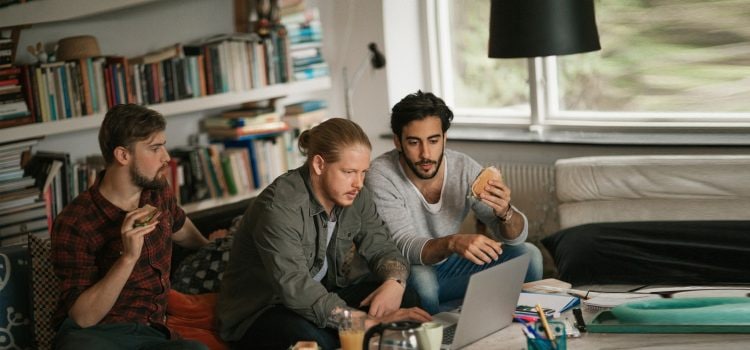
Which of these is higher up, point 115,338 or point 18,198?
point 18,198

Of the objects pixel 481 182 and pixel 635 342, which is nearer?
pixel 635 342

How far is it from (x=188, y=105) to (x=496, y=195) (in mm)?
1882

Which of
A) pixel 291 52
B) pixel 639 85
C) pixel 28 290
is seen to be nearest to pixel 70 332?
pixel 28 290

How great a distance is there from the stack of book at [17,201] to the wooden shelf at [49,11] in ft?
1.66

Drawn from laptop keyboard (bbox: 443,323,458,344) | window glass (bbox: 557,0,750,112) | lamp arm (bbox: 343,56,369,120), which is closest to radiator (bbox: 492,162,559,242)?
window glass (bbox: 557,0,750,112)

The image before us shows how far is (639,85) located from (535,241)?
0.92 meters

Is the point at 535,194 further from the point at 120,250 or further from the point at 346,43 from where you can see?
the point at 120,250

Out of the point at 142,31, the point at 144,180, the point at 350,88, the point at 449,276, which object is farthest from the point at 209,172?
the point at 144,180

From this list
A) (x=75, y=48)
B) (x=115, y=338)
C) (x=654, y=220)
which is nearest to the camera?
(x=115, y=338)

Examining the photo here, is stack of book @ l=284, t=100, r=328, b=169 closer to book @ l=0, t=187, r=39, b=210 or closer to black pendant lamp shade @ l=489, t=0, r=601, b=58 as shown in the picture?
book @ l=0, t=187, r=39, b=210

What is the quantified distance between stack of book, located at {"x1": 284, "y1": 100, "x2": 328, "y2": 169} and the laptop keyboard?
2706 mm

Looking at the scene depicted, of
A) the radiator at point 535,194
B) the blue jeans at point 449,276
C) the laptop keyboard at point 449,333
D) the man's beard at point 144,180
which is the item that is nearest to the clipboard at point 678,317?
the laptop keyboard at point 449,333

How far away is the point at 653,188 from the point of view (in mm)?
3885

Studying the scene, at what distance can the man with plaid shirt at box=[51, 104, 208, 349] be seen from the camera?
2920 millimetres
